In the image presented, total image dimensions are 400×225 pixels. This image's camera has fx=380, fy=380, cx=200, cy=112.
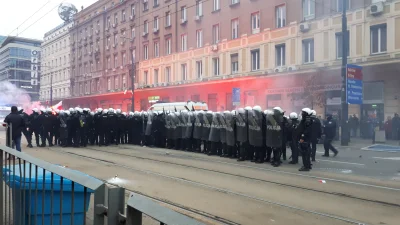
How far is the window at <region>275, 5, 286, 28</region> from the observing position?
2533cm

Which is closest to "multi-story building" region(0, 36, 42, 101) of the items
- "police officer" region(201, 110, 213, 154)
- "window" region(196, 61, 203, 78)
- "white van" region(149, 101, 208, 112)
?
"window" region(196, 61, 203, 78)

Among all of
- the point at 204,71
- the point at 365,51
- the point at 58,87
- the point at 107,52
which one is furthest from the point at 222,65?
the point at 58,87

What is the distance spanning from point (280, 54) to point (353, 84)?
828 centimetres

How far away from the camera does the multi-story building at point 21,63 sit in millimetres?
55125

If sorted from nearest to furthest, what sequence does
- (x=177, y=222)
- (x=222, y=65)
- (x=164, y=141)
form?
(x=177, y=222) < (x=164, y=141) < (x=222, y=65)

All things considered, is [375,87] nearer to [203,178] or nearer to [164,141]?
[164,141]

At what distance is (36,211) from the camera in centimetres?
341

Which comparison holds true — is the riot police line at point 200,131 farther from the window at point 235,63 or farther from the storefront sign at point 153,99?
the storefront sign at point 153,99

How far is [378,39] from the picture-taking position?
67.6 ft

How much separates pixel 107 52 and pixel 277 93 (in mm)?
27111

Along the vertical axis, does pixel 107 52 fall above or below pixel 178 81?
above

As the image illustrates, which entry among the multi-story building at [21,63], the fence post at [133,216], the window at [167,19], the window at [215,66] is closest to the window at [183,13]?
the window at [167,19]

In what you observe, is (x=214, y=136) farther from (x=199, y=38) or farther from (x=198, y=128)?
(x=199, y=38)

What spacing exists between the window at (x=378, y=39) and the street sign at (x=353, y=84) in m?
3.14
